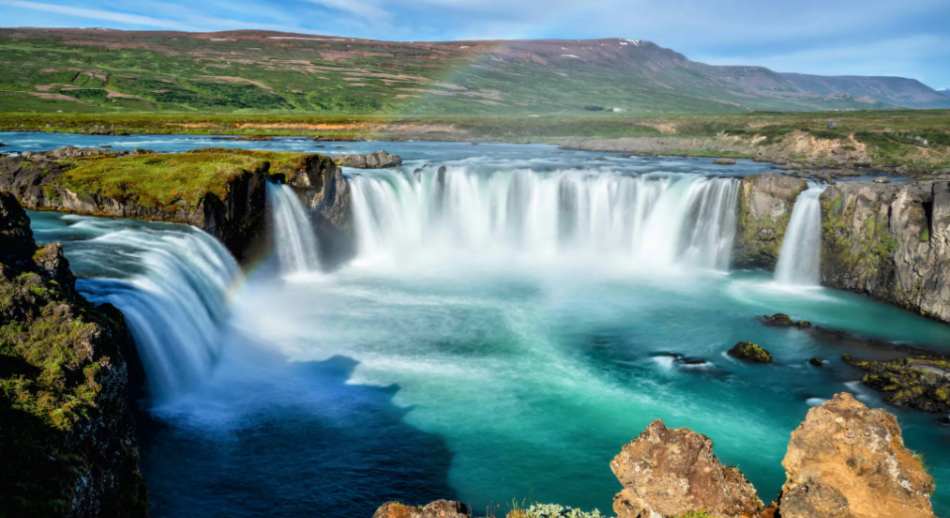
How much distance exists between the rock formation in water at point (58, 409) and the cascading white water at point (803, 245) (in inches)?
1528

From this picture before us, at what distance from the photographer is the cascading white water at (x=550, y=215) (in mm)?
44250

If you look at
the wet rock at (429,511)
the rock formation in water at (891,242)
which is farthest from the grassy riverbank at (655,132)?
the wet rock at (429,511)

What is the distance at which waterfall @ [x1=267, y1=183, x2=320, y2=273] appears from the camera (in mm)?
37750

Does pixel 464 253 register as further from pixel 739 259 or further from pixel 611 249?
pixel 739 259

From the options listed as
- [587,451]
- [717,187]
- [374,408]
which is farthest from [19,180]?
[717,187]

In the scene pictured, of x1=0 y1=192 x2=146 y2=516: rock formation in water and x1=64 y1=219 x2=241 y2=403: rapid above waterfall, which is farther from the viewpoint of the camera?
x1=64 y1=219 x2=241 y2=403: rapid above waterfall

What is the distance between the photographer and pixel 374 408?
72.9ft

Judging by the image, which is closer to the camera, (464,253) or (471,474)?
(471,474)

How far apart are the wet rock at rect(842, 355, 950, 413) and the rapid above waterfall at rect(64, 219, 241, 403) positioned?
1023 inches

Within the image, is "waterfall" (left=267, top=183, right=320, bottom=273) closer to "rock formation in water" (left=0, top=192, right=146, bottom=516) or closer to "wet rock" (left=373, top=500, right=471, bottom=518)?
"rock formation in water" (left=0, top=192, right=146, bottom=516)

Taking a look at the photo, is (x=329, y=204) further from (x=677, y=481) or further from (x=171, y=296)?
(x=677, y=481)

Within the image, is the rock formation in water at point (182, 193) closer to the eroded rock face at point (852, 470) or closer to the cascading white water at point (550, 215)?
the cascading white water at point (550, 215)

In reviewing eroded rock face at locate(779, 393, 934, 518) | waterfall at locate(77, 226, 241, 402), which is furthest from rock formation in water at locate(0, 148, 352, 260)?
eroded rock face at locate(779, 393, 934, 518)

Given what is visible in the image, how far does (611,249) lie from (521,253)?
6.90m
